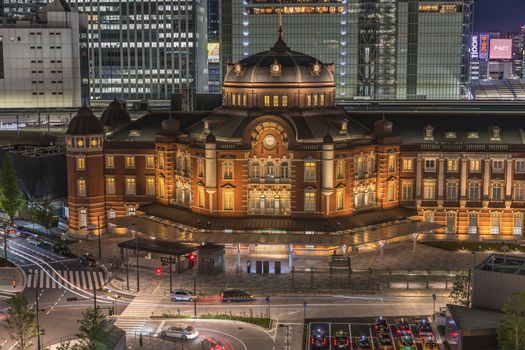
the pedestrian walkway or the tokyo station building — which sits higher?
the tokyo station building

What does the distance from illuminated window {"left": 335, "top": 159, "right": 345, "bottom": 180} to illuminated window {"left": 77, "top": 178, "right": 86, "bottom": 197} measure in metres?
40.1

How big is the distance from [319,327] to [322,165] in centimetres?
3788

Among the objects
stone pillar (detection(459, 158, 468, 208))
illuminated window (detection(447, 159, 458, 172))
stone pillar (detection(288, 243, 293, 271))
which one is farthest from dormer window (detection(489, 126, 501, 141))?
stone pillar (detection(288, 243, 293, 271))

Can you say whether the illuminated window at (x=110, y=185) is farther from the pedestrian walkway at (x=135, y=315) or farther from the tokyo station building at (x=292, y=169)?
the pedestrian walkway at (x=135, y=315)

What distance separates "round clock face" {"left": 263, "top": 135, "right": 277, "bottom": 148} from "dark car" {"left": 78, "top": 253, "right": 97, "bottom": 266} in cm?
2935

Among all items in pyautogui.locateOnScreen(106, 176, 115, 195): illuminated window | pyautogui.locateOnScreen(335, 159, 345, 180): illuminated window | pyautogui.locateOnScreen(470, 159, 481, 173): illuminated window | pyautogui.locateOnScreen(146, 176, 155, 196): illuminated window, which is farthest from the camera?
pyautogui.locateOnScreen(106, 176, 115, 195): illuminated window

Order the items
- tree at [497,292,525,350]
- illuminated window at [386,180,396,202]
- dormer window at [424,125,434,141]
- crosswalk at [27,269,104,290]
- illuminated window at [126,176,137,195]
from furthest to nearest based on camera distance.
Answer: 1. illuminated window at [126,176,137,195]
2. dormer window at [424,125,434,141]
3. illuminated window at [386,180,396,202]
4. crosswalk at [27,269,104,290]
5. tree at [497,292,525,350]

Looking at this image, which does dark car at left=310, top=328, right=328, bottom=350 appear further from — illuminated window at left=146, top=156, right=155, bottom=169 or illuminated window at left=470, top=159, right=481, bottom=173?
illuminated window at left=146, top=156, right=155, bottom=169

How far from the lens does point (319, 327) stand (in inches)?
3797

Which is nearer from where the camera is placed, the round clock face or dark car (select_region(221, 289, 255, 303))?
dark car (select_region(221, 289, 255, 303))

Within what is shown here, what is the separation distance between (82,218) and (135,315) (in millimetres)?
44074

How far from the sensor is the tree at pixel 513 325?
78.2 m

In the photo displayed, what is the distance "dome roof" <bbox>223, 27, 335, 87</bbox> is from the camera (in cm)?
13962

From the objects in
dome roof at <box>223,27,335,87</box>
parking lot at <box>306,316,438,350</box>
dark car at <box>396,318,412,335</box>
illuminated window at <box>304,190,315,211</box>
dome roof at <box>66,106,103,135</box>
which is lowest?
parking lot at <box>306,316,438,350</box>
